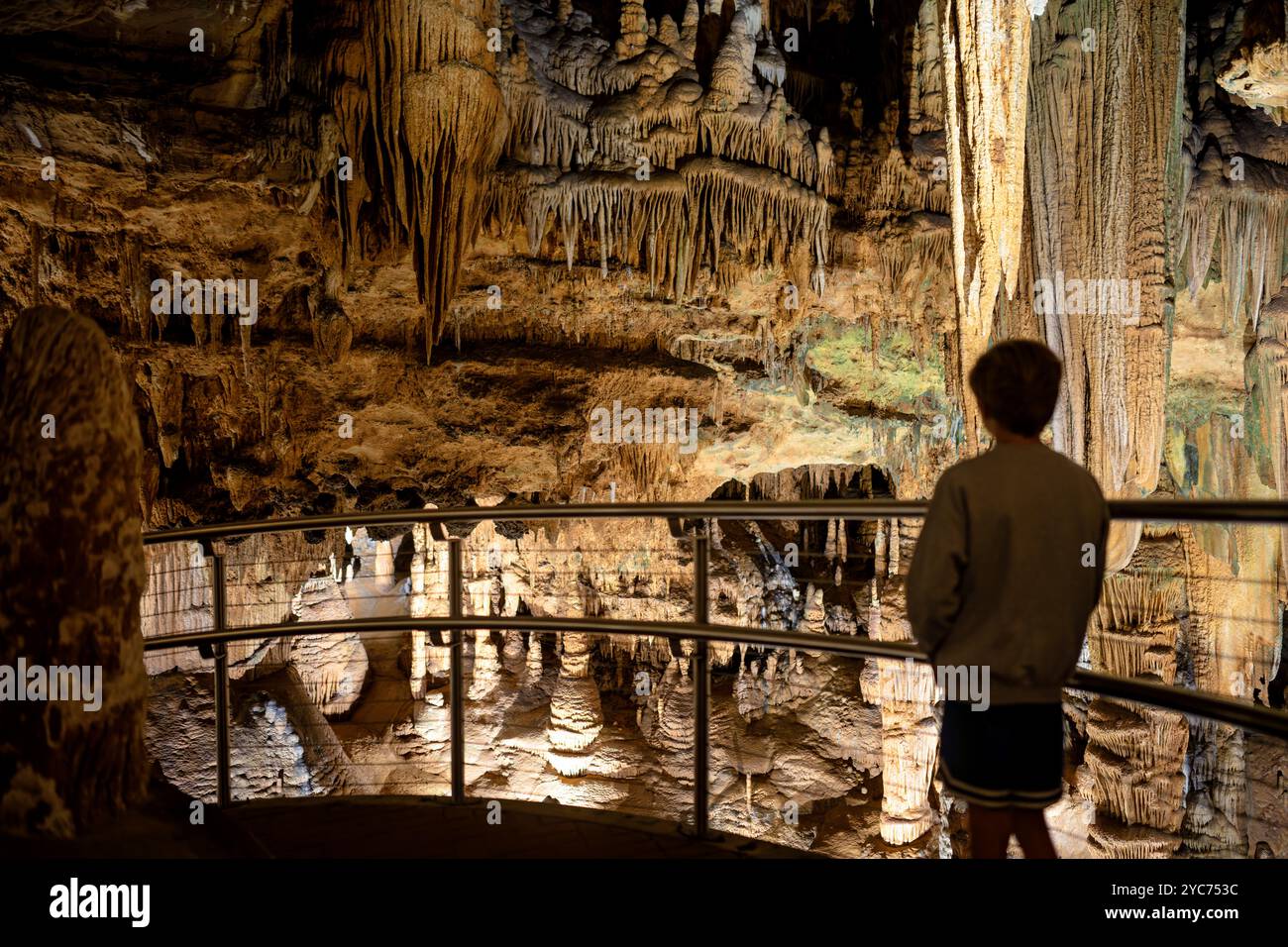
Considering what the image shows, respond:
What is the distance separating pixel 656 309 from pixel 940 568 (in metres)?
7.37

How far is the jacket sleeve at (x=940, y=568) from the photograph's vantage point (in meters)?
1.61

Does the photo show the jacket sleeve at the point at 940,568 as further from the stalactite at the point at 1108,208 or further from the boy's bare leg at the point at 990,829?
the stalactite at the point at 1108,208

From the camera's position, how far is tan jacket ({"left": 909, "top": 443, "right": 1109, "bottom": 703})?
5.28 ft

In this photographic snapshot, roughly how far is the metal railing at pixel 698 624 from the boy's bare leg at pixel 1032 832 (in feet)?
1.10

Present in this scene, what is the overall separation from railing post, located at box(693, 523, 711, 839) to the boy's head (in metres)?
1.02

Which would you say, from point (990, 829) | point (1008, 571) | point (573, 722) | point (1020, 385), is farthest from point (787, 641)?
point (573, 722)

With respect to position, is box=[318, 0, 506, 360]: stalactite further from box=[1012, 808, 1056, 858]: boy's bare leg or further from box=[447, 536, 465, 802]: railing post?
box=[1012, 808, 1056, 858]: boy's bare leg

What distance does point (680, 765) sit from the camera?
37.7 ft

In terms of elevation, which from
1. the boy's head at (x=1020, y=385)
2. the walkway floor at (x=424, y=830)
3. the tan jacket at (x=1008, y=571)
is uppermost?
the boy's head at (x=1020, y=385)

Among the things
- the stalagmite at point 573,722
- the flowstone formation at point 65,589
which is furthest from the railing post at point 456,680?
the stalagmite at point 573,722
